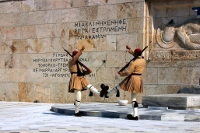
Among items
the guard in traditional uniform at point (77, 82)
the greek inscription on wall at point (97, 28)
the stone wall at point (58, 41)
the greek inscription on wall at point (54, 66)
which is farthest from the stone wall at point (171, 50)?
the guard in traditional uniform at point (77, 82)

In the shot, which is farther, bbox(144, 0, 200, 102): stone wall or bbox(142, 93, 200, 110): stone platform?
bbox(144, 0, 200, 102): stone wall


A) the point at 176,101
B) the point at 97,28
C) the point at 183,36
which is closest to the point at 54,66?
the point at 97,28

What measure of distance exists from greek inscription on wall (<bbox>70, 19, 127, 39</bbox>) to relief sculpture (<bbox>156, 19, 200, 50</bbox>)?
1238 millimetres

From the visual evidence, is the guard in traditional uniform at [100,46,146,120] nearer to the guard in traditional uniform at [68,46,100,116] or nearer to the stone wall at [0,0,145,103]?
the guard in traditional uniform at [68,46,100,116]

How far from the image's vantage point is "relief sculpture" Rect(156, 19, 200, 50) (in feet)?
41.7

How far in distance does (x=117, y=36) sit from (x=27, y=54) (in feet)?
12.0

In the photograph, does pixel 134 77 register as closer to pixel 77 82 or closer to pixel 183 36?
pixel 77 82

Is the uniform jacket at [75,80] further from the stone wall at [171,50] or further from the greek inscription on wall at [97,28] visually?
the greek inscription on wall at [97,28]

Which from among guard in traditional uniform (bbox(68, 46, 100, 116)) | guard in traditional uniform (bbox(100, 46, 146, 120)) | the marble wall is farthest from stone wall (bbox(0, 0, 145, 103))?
guard in traditional uniform (bbox(100, 46, 146, 120))

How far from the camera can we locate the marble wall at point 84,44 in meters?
12.8

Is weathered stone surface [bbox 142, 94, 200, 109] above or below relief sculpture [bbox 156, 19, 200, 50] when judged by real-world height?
below

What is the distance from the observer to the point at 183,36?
12.8 m

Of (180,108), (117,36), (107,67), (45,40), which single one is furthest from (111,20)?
(180,108)

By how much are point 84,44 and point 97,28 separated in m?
0.71
